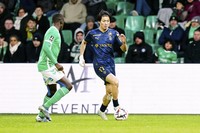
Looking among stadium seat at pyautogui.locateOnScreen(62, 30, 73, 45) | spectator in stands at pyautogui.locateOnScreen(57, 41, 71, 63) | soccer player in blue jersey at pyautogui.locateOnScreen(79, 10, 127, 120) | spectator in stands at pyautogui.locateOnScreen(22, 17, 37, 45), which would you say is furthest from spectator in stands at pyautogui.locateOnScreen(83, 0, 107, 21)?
soccer player in blue jersey at pyautogui.locateOnScreen(79, 10, 127, 120)

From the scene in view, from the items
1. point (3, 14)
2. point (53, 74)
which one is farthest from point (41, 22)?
point (53, 74)

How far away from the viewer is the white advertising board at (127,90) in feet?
72.3

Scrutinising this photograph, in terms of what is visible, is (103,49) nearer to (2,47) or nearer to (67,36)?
(2,47)

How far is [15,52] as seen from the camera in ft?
79.2

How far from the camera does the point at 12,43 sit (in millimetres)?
24422

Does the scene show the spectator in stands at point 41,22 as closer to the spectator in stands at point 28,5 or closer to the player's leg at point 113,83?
the spectator in stands at point 28,5

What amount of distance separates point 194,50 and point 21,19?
6.13m

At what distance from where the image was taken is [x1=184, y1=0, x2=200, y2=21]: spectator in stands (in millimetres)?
26297

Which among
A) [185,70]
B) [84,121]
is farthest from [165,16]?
[84,121]

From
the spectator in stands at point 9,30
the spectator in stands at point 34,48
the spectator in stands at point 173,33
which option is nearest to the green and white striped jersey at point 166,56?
the spectator in stands at point 173,33

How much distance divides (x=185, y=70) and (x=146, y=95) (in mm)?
1231

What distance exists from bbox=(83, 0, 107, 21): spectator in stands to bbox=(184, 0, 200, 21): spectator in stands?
2.72m

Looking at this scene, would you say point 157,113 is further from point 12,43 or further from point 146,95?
point 12,43

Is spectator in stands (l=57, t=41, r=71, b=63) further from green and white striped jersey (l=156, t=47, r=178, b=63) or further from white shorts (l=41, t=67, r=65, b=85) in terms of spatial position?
white shorts (l=41, t=67, r=65, b=85)
